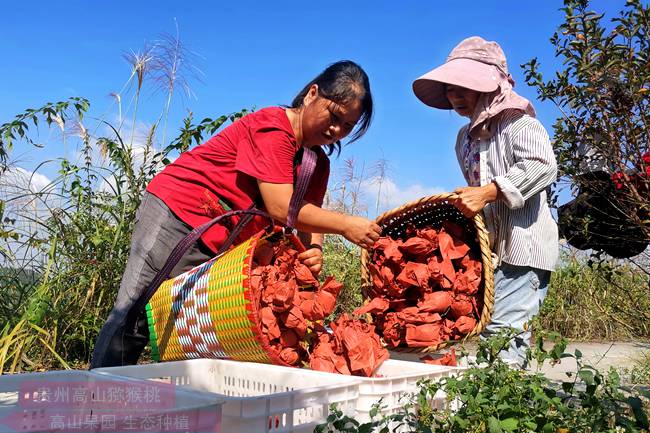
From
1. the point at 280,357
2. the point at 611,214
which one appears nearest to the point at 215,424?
the point at 280,357

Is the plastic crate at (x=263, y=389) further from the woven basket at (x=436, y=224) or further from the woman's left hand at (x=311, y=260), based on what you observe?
the woven basket at (x=436, y=224)

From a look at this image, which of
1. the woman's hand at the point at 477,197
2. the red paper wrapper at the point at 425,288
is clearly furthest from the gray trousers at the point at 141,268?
the woman's hand at the point at 477,197

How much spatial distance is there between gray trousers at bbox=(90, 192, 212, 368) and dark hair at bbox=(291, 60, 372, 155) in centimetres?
85

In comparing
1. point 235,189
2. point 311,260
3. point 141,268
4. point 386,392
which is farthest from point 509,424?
point 141,268

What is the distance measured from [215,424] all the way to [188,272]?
3.89 feet

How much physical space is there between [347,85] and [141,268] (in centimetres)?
119

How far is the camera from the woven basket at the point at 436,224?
2.74m

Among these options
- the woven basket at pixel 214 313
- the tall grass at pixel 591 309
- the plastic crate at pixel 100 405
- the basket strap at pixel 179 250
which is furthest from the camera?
the tall grass at pixel 591 309

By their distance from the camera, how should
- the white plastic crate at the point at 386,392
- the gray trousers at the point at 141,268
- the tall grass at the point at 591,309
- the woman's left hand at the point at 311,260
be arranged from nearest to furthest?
the white plastic crate at the point at 386,392, the woman's left hand at the point at 311,260, the gray trousers at the point at 141,268, the tall grass at the point at 591,309

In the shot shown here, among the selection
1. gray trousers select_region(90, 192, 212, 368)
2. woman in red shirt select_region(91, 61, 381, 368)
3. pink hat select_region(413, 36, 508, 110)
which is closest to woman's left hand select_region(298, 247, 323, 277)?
woman in red shirt select_region(91, 61, 381, 368)

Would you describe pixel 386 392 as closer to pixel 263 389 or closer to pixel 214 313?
pixel 263 389

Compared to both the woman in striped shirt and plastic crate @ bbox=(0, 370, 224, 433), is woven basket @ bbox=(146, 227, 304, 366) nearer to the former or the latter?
plastic crate @ bbox=(0, 370, 224, 433)

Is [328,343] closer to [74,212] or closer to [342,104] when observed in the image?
[342,104]

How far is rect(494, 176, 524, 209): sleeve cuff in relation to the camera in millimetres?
2645
